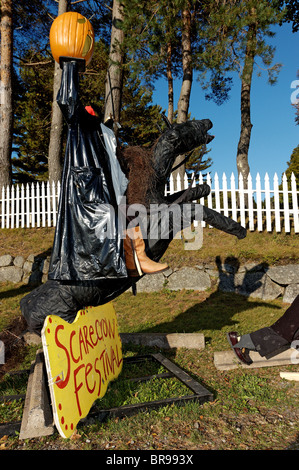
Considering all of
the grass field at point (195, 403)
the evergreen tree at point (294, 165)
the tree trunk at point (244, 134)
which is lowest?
the grass field at point (195, 403)

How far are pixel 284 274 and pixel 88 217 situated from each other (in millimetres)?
5078

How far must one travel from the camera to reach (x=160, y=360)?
11.6 feet

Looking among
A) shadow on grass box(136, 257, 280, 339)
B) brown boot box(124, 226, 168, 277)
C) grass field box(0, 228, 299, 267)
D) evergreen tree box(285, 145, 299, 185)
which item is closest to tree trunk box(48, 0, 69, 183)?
grass field box(0, 228, 299, 267)

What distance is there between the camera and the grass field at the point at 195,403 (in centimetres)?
225

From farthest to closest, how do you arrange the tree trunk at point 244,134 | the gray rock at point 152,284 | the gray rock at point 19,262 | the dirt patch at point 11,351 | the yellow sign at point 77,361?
the tree trunk at point 244,134 < the gray rock at point 19,262 < the gray rock at point 152,284 < the dirt patch at point 11,351 < the yellow sign at point 77,361

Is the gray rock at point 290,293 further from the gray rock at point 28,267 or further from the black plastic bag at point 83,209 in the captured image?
the gray rock at point 28,267

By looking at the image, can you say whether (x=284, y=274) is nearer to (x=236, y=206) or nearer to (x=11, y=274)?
(x=236, y=206)

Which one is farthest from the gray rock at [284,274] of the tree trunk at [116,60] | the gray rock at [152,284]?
the tree trunk at [116,60]

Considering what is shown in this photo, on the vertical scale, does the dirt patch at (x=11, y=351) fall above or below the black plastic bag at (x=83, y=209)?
below

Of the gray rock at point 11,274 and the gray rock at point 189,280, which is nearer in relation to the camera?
the gray rock at point 189,280

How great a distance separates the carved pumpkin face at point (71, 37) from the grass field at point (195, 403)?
2.44 m

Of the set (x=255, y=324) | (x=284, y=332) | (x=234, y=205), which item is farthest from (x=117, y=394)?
(x=234, y=205)

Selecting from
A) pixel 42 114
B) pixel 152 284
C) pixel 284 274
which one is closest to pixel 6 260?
pixel 152 284

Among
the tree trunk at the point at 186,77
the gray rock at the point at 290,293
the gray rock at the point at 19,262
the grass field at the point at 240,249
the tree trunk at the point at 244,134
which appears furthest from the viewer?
the tree trunk at the point at 244,134
